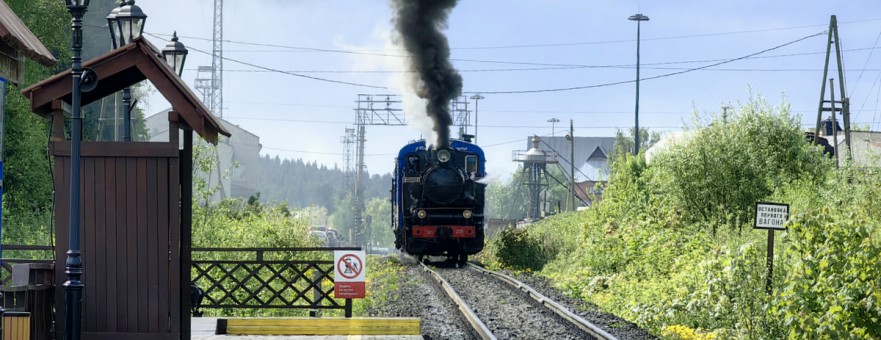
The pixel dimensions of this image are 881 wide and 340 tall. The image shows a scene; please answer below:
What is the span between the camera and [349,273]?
1579 cm

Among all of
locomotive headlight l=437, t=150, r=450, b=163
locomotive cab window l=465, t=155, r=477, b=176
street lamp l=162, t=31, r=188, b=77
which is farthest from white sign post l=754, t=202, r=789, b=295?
locomotive cab window l=465, t=155, r=477, b=176

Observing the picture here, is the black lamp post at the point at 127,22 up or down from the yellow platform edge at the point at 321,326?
up

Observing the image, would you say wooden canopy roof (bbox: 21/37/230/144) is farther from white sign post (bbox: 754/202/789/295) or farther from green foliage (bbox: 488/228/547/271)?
green foliage (bbox: 488/228/547/271)

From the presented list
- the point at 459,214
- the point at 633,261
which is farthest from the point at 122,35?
the point at 459,214

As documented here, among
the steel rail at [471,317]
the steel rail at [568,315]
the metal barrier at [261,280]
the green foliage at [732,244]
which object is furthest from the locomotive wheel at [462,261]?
the steel rail at [471,317]

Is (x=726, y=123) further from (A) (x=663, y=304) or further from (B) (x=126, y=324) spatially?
(B) (x=126, y=324)

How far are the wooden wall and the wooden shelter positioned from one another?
10 mm

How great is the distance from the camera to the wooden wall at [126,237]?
11.1 meters

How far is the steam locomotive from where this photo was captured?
1172 inches

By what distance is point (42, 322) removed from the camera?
11.0 m

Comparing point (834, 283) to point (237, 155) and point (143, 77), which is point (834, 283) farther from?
point (237, 155)

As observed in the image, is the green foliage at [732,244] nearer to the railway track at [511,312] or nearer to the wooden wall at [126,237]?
the railway track at [511,312]

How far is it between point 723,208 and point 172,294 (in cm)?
1898

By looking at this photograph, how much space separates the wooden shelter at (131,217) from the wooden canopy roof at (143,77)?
0.01m
